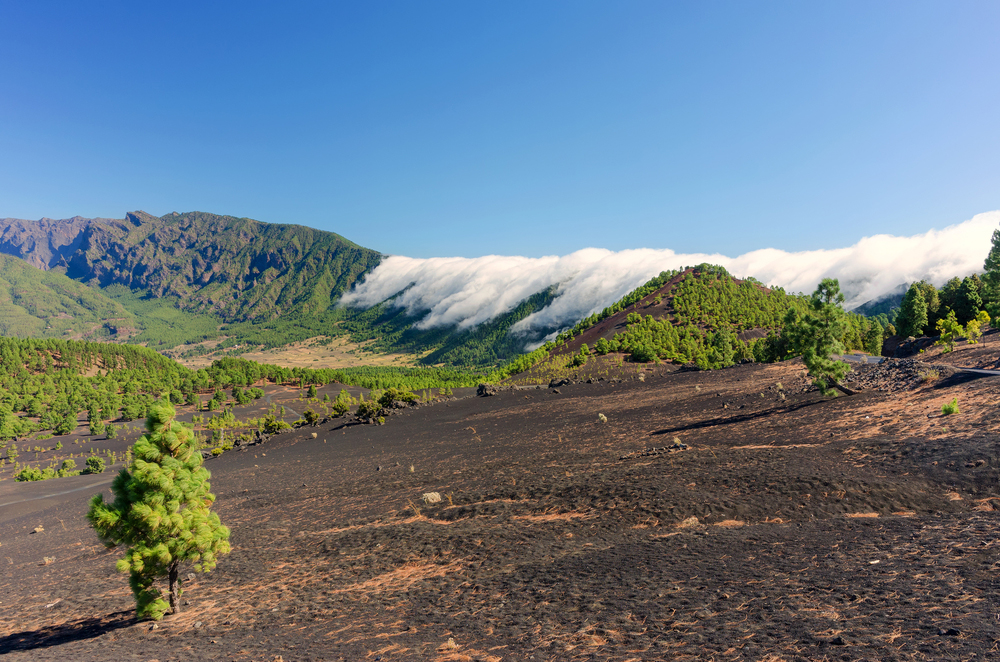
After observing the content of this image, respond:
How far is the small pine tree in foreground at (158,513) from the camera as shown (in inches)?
433

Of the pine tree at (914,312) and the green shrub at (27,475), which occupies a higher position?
the pine tree at (914,312)

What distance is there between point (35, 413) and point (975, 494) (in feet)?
478

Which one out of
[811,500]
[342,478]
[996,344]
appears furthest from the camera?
[996,344]

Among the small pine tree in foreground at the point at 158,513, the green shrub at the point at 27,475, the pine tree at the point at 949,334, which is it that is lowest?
the green shrub at the point at 27,475

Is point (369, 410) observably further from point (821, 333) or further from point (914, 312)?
point (914, 312)

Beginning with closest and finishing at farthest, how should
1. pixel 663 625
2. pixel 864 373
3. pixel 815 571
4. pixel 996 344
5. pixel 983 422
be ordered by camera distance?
pixel 663 625 → pixel 815 571 → pixel 983 422 → pixel 864 373 → pixel 996 344

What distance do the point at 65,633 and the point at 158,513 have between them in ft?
21.8

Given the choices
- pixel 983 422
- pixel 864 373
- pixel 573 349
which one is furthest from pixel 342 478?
pixel 573 349

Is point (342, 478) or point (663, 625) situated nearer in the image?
point (663, 625)

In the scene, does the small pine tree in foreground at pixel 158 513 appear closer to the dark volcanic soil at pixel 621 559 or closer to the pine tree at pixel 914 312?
the dark volcanic soil at pixel 621 559

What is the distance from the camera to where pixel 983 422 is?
18.8m

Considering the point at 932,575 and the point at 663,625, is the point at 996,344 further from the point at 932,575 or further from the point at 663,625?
the point at 663,625

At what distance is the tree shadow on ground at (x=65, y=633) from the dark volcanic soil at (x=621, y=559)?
0.11 m

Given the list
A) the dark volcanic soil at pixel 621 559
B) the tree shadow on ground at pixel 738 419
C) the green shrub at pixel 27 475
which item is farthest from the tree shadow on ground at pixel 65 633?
the green shrub at pixel 27 475
